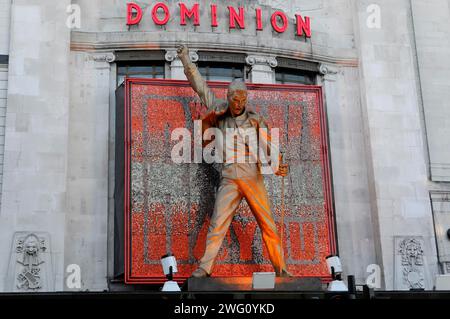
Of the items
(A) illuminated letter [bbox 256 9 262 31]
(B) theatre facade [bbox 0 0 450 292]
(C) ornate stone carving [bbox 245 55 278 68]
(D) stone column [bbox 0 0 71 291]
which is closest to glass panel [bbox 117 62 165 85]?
(B) theatre facade [bbox 0 0 450 292]

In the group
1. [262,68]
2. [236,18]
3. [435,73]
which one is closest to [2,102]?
[236,18]

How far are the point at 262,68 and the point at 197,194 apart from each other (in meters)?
4.03

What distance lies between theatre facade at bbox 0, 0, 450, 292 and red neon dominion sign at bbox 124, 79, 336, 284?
3cm

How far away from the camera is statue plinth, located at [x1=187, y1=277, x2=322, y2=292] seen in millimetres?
16828

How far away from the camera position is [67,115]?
20219 millimetres

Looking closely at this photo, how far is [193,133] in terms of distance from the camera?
20.4 metres

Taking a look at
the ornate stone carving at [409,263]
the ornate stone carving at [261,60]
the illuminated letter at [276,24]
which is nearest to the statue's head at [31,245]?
the ornate stone carving at [261,60]

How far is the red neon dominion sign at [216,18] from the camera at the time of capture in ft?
71.2

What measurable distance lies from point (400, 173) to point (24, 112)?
30.5 feet

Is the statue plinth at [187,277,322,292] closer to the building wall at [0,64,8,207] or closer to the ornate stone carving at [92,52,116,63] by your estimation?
the building wall at [0,64,8,207]
